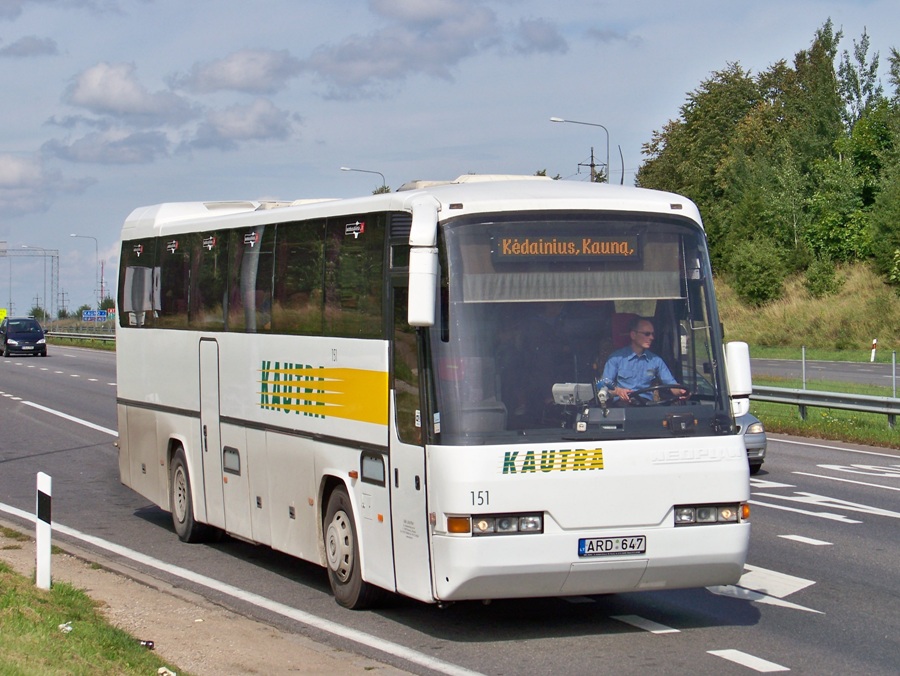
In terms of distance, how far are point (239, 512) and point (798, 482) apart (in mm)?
8374

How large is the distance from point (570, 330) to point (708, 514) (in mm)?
1461

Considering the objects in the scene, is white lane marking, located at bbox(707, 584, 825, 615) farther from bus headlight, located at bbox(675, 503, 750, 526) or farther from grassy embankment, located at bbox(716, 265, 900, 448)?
grassy embankment, located at bbox(716, 265, 900, 448)

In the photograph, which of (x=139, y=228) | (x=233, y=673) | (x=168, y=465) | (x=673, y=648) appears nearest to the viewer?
(x=233, y=673)

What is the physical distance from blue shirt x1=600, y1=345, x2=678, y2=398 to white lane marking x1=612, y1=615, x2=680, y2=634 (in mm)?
1585

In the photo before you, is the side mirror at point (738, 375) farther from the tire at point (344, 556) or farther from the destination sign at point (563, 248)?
the tire at point (344, 556)

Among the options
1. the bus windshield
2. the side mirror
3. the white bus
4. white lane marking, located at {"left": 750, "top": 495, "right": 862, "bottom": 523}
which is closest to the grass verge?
the white bus

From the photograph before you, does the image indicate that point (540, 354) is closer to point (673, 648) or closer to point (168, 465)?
point (673, 648)

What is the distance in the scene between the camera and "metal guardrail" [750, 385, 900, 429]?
24.1m

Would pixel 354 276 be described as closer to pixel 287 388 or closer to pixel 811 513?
pixel 287 388

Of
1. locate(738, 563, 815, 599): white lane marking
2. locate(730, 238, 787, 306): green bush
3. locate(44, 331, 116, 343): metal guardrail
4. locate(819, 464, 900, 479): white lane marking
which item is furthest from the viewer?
locate(44, 331, 116, 343): metal guardrail

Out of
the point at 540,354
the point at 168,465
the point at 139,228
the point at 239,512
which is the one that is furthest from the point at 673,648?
the point at 139,228

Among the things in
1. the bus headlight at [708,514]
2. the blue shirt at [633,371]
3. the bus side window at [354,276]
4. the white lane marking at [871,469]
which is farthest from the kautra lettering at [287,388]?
the white lane marking at [871,469]

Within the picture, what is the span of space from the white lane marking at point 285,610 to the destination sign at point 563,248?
8.34ft

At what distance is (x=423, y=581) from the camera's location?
351 inches
